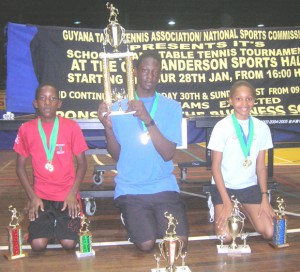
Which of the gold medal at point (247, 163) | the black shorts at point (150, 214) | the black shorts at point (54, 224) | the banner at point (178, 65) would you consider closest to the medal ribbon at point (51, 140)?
the black shorts at point (54, 224)

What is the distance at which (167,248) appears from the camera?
2.30 m

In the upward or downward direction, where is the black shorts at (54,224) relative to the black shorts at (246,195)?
downward

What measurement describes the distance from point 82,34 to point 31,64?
2.62 feet

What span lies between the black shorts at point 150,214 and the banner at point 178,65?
2957 mm

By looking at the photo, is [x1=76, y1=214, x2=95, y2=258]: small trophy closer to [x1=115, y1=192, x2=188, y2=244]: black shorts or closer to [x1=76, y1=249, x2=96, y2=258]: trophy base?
[x1=76, y1=249, x2=96, y2=258]: trophy base

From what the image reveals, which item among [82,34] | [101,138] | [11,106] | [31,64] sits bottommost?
[101,138]

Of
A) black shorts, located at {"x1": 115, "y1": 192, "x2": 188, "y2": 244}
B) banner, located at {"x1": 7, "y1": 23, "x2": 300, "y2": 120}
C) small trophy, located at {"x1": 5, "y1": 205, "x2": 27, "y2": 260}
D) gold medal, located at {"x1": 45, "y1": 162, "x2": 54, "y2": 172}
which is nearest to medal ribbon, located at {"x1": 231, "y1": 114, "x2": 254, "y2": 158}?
black shorts, located at {"x1": 115, "y1": 192, "x2": 188, "y2": 244}

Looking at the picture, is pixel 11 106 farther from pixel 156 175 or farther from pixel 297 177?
pixel 297 177

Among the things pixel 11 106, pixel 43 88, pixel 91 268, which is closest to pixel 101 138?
pixel 11 106

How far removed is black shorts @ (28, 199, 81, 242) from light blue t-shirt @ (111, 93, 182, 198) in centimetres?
39

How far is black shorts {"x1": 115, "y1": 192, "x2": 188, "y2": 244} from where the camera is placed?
2.81 metres

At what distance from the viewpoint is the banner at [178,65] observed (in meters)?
5.51

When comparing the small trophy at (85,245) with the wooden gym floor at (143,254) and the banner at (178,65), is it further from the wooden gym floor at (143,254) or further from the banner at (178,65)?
the banner at (178,65)

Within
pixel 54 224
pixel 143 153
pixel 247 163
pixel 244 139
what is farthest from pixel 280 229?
pixel 54 224
